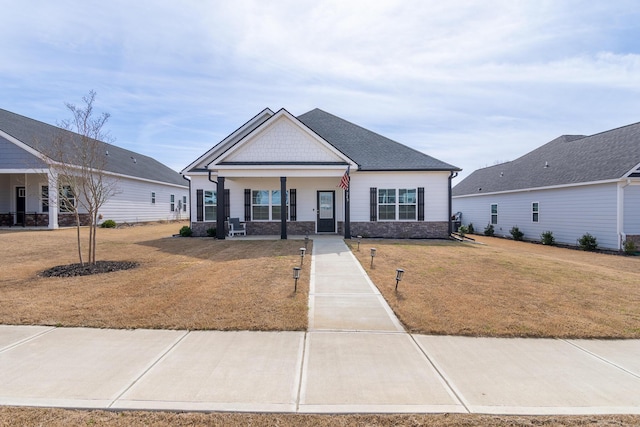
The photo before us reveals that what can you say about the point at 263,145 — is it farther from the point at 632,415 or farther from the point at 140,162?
the point at 140,162

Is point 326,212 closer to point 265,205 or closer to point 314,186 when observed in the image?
point 314,186

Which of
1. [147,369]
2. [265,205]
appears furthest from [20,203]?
[147,369]

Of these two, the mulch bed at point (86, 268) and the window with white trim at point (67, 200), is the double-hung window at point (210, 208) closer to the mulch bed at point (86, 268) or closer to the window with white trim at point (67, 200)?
the window with white trim at point (67, 200)

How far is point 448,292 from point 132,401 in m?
5.90

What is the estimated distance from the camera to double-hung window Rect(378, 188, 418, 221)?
54.9 ft

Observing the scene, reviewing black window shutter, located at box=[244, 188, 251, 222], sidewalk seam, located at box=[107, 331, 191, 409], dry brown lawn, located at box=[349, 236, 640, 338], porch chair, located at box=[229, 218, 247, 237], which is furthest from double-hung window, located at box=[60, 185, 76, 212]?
dry brown lawn, located at box=[349, 236, 640, 338]

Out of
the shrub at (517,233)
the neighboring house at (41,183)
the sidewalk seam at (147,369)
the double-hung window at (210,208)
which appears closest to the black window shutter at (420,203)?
the shrub at (517,233)

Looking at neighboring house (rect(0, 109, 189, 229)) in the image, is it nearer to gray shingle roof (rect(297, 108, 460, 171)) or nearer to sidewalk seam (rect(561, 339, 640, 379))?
gray shingle roof (rect(297, 108, 460, 171))

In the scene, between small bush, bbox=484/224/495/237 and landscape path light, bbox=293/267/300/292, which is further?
small bush, bbox=484/224/495/237

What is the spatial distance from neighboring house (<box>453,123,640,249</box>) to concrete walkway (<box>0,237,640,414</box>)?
14291mm

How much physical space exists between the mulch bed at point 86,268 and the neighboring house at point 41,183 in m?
6.51

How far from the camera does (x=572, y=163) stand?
18.9 metres

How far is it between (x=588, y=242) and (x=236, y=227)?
57.8 ft

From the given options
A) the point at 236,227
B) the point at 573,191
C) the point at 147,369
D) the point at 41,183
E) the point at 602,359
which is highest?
the point at 41,183
